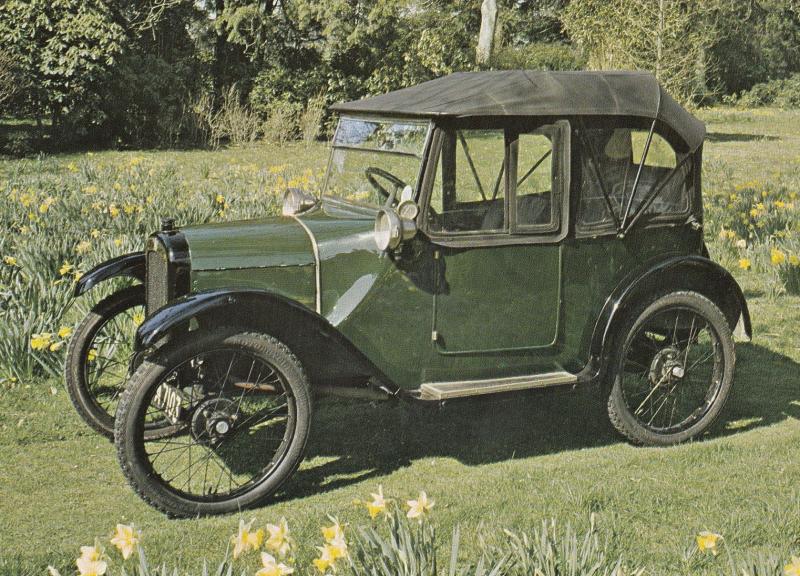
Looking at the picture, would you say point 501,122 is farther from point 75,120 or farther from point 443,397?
point 75,120

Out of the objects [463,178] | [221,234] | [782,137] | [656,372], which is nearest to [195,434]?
[221,234]

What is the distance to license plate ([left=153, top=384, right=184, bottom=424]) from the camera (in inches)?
155

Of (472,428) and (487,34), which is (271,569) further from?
(487,34)

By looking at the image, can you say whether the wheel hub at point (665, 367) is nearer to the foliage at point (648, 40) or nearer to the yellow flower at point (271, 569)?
the yellow flower at point (271, 569)

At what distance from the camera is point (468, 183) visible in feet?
14.3

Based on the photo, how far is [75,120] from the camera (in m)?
17.1

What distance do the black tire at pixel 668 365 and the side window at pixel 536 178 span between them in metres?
0.68

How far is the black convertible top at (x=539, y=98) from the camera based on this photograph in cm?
421

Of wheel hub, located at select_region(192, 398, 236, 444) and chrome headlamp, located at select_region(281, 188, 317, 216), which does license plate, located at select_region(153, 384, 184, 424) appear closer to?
wheel hub, located at select_region(192, 398, 236, 444)

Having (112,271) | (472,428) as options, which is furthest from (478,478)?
(112,271)

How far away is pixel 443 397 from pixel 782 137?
2164cm

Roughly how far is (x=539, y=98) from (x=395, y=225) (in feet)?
3.03

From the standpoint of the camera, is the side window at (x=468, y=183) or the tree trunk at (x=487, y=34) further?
the tree trunk at (x=487, y=34)

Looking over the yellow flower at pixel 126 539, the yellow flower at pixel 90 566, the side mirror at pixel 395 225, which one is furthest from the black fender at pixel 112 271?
the yellow flower at pixel 90 566
